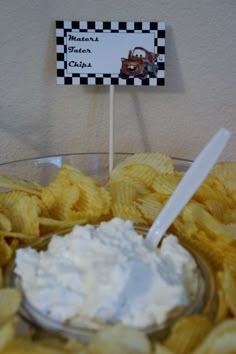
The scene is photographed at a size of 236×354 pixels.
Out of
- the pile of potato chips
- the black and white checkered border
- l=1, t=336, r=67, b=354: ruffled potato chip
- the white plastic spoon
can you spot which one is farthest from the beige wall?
l=1, t=336, r=67, b=354: ruffled potato chip

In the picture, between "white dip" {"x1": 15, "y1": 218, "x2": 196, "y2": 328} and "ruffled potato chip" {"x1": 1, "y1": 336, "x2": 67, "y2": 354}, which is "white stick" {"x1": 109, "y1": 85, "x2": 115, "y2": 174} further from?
"ruffled potato chip" {"x1": 1, "y1": 336, "x2": 67, "y2": 354}

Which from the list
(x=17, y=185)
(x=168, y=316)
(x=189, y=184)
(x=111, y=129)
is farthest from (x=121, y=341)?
(x=111, y=129)

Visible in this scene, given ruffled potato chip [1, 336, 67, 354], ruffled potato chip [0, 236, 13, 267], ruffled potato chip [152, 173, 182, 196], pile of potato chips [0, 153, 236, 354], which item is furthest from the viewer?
ruffled potato chip [152, 173, 182, 196]

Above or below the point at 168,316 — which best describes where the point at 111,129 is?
above

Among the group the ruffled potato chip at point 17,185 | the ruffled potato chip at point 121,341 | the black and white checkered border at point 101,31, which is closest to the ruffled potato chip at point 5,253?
the ruffled potato chip at point 17,185

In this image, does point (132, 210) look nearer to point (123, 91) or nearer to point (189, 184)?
point (189, 184)

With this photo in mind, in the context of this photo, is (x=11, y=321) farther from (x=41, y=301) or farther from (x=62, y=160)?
(x=62, y=160)

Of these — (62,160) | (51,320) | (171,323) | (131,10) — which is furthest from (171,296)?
(131,10)
